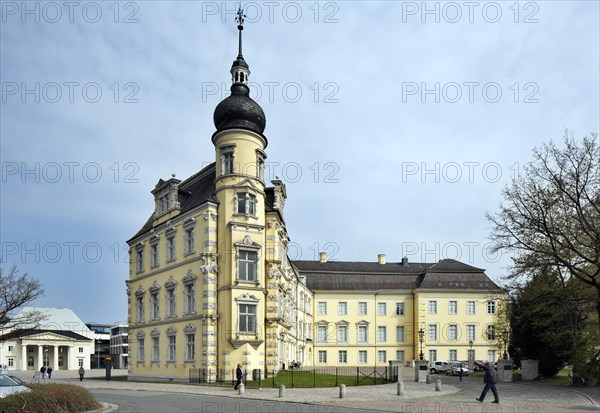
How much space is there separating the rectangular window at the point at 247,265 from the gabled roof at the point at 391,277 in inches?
1401

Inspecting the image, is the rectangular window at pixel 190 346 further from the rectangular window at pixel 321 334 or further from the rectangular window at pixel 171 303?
the rectangular window at pixel 321 334

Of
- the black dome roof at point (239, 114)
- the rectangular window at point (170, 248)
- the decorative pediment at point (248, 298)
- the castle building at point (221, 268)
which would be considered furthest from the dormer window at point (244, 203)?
the rectangular window at point (170, 248)

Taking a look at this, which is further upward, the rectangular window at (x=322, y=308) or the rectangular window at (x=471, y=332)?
the rectangular window at (x=322, y=308)

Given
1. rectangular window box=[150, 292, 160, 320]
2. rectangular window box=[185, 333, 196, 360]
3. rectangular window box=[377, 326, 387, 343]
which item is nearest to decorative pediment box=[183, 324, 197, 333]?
rectangular window box=[185, 333, 196, 360]

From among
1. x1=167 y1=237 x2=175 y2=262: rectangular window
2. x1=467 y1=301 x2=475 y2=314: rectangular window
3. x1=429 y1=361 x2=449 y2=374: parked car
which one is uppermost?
x1=167 y1=237 x2=175 y2=262: rectangular window

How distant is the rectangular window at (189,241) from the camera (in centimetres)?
4106

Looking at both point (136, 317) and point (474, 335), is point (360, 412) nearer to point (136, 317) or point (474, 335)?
point (136, 317)

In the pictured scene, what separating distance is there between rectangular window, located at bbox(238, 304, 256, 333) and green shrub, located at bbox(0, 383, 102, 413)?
17.1 metres

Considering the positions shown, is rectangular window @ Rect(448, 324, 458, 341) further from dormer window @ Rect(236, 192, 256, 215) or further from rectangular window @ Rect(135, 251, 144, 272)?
dormer window @ Rect(236, 192, 256, 215)

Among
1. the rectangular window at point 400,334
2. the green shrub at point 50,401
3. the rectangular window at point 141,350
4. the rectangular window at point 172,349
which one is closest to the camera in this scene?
the green shrub at point 50,401

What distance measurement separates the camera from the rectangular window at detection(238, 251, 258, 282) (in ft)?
127

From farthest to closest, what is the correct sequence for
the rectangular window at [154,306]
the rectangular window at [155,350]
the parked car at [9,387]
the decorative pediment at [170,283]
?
the rectangular window at [154,306]
the rectangular window at [155,350]
the decorative pediment at [170,283]
the parked car at [9,387]

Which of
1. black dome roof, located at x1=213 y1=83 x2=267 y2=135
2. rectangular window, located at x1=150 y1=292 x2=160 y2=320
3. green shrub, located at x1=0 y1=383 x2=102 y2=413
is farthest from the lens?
rectangular window, located at x1=150 y1=292 x2=160 y2=320

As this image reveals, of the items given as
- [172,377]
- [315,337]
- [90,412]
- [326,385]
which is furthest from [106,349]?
[90,412]
